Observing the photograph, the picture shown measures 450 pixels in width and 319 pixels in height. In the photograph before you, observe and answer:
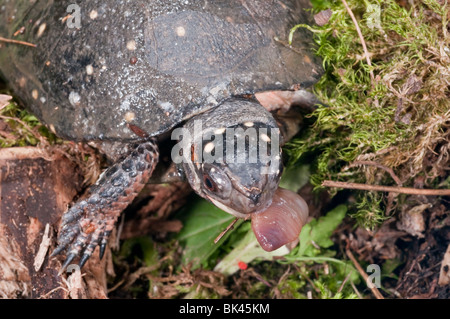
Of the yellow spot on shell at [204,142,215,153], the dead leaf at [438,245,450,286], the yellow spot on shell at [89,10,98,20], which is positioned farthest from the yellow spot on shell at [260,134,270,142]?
the dead leaf at [438,245,450,286]

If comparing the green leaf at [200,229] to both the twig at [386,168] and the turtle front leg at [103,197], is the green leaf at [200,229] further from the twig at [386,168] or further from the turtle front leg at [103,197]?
the twig at [386,168]

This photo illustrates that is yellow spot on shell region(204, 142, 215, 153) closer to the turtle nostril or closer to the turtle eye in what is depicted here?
the turtle eye

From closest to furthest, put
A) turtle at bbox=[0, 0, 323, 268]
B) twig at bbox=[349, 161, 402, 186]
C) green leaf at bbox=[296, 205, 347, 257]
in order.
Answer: turtle at bbox=[0, 0, 323, 268], twig at bbox=[349, 161, 402, 186], green leaf at bbox=[296, 205, 347, 257]

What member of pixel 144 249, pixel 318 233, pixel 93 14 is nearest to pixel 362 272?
pixel 318 233

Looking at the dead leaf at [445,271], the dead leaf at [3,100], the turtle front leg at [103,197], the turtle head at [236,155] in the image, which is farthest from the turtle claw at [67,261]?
the dead leaf at [445,271]

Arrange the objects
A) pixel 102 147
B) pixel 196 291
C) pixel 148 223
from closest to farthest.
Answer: pixel 102 147 < pixel 196 291 < pixel 148 223

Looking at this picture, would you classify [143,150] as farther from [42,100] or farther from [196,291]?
[196,291]
